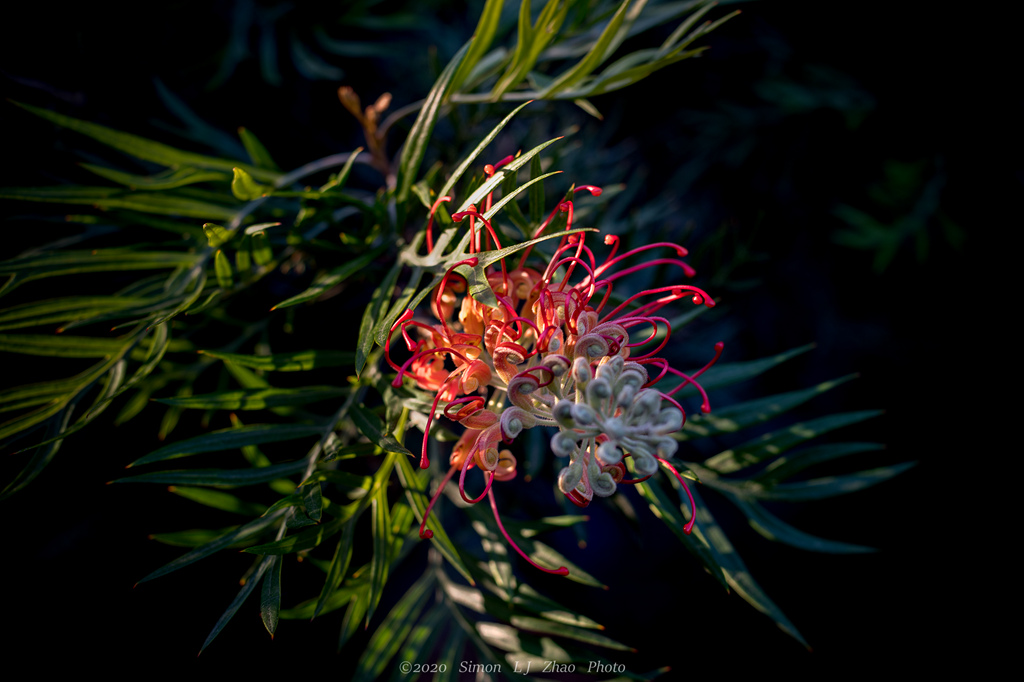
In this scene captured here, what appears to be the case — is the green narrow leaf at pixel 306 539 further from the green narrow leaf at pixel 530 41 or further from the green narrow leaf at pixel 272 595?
the green narrow leaf at pixel 530 41

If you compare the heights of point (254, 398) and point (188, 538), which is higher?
point (254, 398)

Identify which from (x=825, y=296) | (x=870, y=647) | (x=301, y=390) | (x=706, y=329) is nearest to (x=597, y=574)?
(x=870, y=647)

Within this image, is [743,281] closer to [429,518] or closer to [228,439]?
[429,518]

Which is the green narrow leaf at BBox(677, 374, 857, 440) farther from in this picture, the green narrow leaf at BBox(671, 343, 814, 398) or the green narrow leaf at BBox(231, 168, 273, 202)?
the green narrow leaf at BBox(231, 168, 273, 202)

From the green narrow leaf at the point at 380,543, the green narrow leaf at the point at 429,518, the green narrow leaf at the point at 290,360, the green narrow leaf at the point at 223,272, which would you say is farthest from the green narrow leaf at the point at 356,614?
the green narrow leaf at the point at 223,272

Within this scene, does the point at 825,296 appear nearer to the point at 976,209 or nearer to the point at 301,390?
the point at 976,209

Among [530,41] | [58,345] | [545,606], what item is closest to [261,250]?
[58,345]
